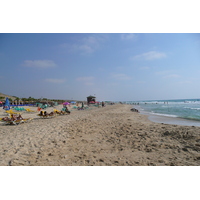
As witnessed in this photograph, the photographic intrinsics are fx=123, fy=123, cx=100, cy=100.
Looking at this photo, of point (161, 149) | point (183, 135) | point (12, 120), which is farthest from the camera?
point (12, 120)

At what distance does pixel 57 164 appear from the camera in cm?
298

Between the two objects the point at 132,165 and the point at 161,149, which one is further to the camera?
the point at 161,149

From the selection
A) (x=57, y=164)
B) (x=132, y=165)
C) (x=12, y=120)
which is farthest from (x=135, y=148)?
(x=12, y=120)

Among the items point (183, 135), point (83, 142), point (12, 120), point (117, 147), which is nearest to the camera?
point (117, 147)

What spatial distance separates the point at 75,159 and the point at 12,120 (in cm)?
740

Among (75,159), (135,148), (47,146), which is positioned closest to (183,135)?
(135,148)
